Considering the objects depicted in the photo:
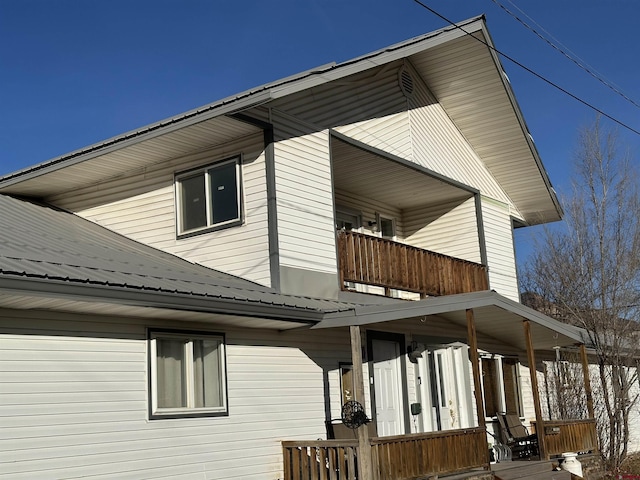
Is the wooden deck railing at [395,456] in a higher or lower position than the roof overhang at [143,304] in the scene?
lower

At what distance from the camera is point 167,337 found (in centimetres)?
1073

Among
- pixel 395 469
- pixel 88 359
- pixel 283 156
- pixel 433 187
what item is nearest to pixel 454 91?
pixel 433 187

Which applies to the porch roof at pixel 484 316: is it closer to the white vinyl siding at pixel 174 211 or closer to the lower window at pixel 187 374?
the white vinyl siding at pixel 174 211

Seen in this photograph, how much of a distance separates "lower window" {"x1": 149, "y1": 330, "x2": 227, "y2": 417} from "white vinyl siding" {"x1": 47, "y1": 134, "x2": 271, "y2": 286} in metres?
1.68

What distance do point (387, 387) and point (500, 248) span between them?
592 cm

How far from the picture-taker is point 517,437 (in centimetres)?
1764

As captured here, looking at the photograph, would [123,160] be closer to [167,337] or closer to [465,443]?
[167,337]

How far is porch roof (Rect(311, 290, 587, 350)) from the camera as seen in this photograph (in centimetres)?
1181

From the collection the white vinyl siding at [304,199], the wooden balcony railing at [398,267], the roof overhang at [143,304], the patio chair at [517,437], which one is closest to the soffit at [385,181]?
the white vinyl siding at [304,199]

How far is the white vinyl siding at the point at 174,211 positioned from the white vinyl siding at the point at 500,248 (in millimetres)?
7624

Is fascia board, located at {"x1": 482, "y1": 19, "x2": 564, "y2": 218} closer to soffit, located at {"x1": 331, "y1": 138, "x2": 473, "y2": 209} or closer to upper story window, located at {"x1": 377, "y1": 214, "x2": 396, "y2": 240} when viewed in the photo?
soffit, located at {"x1": 331, "y1": 138, "x2": 473, "y2": 209}

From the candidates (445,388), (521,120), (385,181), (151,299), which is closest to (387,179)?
(385,181)

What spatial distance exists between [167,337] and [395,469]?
3.55 meters

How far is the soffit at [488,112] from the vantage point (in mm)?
16031
